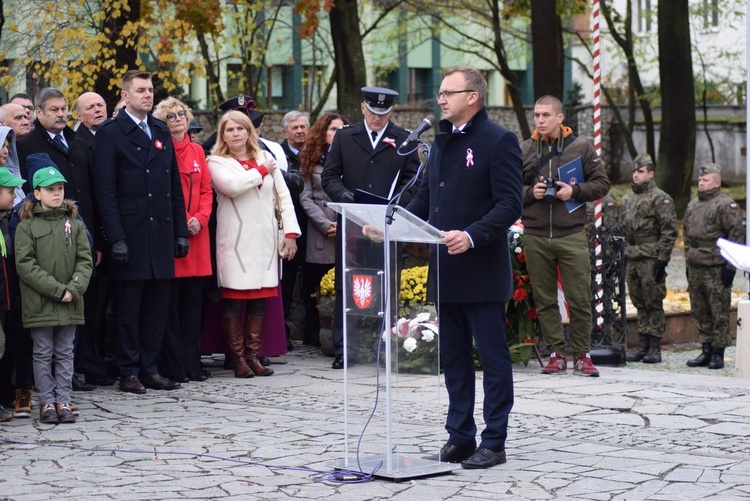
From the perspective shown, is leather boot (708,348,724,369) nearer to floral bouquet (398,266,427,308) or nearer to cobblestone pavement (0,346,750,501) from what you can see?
cobblestone pavement (0,346,750,501)

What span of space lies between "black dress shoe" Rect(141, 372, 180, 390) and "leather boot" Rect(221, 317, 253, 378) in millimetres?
648

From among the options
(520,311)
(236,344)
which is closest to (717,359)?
(520,311)

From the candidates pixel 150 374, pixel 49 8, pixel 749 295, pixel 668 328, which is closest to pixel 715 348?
pixel 749 295

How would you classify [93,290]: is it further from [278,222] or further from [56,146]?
[278,222]

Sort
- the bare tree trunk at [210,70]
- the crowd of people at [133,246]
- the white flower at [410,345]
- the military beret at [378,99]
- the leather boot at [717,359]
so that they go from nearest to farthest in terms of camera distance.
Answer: the white flower at [410,345] < the crowd of people at [133,246] < the military beret at [378,99] < the leather boot at [717,359] < the bare tree trunk at [210,70]

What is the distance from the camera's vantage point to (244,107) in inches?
443

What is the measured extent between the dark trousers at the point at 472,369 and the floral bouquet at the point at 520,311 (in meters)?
3.93

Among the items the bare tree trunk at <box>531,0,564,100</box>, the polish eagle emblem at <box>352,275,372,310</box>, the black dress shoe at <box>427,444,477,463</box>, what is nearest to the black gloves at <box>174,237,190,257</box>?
the polish eagle emblem at <box>352,275,372,310</box>

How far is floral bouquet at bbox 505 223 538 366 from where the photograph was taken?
11031mm

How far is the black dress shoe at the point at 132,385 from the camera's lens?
9711 millimetres

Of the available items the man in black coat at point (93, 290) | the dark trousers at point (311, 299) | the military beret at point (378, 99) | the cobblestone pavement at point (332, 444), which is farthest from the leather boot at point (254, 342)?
the military beret at point (378, 99)

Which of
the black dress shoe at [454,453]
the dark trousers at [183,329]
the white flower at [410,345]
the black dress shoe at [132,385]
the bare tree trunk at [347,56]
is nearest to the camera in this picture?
the white flower at [410,345]

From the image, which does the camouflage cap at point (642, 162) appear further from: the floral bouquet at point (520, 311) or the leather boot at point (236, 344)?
the leather boot at point (236, 344)

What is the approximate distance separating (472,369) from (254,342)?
12.4 ft
